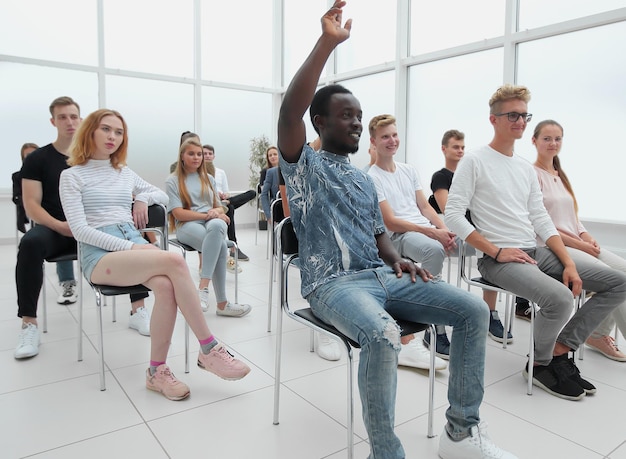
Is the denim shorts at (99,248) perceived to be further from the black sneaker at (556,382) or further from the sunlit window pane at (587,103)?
the sunlit window pane at (587,103)

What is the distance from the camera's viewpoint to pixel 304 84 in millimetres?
1382

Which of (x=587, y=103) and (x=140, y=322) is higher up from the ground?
(x=587, y=103)

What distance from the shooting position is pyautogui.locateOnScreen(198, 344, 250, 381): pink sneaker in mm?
1906

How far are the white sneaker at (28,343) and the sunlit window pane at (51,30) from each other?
15.8ft

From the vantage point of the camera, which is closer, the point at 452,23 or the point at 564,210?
the point at 564,210

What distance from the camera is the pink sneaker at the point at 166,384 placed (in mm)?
1890

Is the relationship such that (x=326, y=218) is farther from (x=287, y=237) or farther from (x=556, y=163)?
(x=556, y=163)

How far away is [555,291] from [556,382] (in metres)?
0.43

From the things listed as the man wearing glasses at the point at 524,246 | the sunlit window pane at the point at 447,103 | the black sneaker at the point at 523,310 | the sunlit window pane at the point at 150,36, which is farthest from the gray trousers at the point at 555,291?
the sunlit window pane at the point at 150,36

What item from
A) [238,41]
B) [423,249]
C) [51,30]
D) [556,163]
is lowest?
[423,249]

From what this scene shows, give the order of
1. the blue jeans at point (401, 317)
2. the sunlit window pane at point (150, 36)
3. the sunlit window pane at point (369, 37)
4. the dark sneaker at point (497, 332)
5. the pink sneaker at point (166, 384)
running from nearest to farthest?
the blue jeans at point (401, 317) → the pink sneaker at point (166, 384) → the dark sneaker at point (497, 332) → the sunlit window pane at point (369, 37) → the sunlit window pane at point (150, 36)

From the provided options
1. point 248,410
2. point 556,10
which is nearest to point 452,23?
point 556,10

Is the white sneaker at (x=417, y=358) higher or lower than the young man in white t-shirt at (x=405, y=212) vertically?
lower

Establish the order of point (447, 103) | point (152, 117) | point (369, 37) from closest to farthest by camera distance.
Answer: point (447, 103)
point (369, 37)
point (152, 117)
